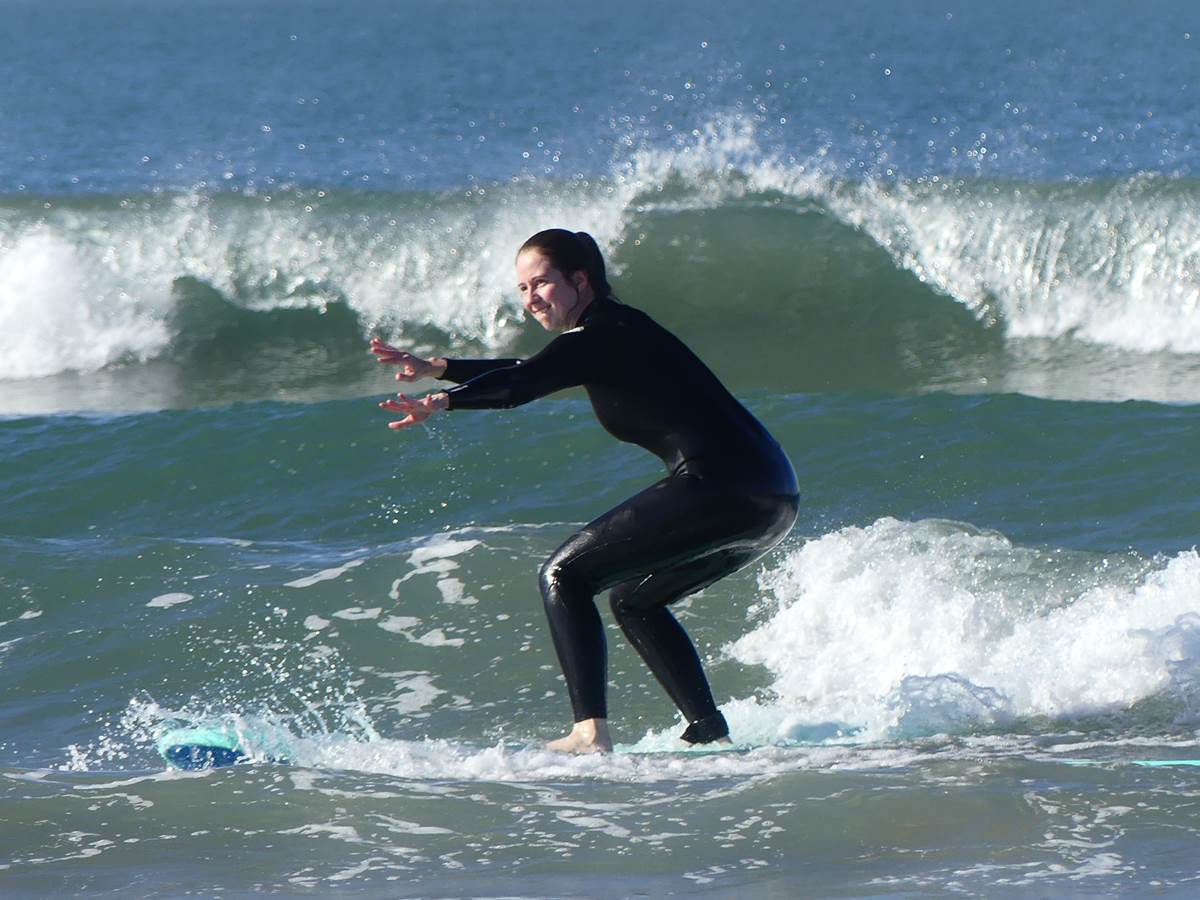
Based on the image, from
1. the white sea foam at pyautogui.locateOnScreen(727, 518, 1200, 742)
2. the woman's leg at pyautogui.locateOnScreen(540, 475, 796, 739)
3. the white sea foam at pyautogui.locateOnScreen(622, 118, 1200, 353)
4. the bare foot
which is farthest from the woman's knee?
the white sea foam at pyautogui.locateOnScreen(622, 118, 1200, 353)

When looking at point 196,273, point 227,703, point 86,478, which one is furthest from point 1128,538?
point 196,273

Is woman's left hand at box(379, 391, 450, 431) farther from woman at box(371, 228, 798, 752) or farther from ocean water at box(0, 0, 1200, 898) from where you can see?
ocean water at box(0, 0, 1200, 898)

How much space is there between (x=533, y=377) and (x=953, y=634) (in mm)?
2337

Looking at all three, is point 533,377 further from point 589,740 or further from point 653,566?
point 589,740

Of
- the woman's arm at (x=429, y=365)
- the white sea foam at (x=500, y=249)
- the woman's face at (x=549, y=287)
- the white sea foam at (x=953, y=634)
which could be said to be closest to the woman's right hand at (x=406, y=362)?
the woman's arm at (x=429, y=365)

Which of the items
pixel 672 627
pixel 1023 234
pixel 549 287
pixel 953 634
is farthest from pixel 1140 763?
pixel 1023 234

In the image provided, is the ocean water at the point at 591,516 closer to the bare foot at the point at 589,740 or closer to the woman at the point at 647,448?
the bare foot at the point at 589,740

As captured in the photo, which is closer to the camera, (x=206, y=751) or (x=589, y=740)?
(x=589, y=740)

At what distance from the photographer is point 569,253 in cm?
471

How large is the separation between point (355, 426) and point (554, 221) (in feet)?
17.0

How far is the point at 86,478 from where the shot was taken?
955cm

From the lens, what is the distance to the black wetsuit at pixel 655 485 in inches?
183

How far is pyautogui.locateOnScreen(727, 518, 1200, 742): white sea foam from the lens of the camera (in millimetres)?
5340

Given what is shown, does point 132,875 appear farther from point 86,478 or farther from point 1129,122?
point 1129,122
